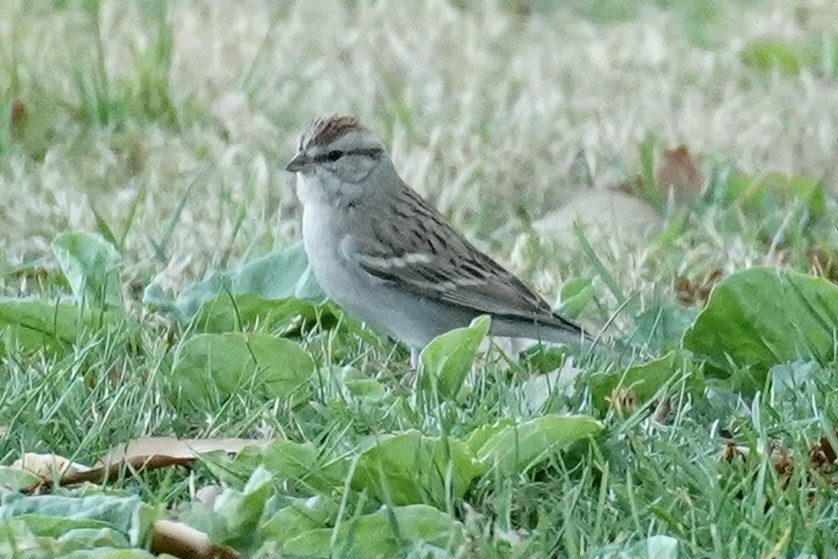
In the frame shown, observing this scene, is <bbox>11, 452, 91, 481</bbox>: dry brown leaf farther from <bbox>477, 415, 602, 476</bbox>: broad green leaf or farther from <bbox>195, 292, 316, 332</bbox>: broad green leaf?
<bbox>195, 292, 316, 332</bbox>: broad green leaf

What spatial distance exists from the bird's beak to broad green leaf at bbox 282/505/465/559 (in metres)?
1.99

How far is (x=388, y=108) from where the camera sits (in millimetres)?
6586

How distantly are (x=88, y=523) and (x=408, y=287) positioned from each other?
1880 mm

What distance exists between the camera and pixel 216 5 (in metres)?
7.73

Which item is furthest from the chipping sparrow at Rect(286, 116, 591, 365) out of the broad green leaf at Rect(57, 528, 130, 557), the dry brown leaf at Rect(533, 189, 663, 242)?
the broad green leaf at Rect(57, 528, 130, 557)

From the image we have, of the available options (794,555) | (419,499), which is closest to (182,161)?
(419,499)

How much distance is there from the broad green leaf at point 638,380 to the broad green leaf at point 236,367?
59 centimetres

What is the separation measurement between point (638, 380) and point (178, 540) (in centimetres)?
118

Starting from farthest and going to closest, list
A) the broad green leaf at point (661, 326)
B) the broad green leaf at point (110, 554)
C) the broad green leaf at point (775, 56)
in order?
the broad green leaf at point (775, 56)
the broad green leaf at point (661, 326)
the broad green leaf at point (110, 554)

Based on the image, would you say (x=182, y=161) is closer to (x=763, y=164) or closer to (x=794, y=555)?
(x=763, y=164)

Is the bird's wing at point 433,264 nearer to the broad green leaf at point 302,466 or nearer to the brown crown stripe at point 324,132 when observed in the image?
the brown crown stripe at point 324,132

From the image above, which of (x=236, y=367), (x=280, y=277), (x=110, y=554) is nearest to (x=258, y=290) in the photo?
(x=280, y=277)

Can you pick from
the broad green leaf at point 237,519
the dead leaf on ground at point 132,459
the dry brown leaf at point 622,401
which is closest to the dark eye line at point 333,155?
the dry brown leaf at point 622,401

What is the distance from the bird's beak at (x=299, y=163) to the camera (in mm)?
4914
